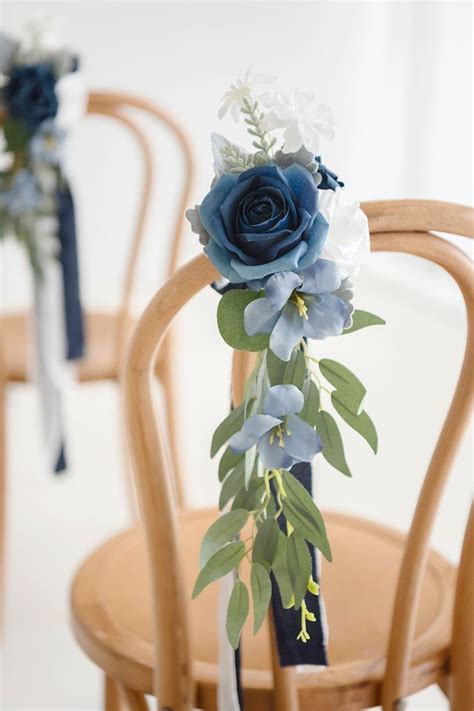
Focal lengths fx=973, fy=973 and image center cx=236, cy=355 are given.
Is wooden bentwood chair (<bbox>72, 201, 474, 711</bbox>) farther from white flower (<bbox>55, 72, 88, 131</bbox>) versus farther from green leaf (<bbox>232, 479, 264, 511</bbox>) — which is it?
white flower (<bbox>55, 72, 88, 131</bbox>)

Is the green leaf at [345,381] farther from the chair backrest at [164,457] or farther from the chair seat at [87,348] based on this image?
the chair seat at [87,348]

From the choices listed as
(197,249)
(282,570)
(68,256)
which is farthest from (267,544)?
(197,249)

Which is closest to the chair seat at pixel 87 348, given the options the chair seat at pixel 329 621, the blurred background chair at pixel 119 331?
the blurred background chair at pixel 119 331

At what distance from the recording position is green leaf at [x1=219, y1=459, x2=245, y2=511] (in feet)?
2.74

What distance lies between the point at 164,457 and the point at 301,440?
0.17 m

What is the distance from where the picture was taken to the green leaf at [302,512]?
82 centimetres

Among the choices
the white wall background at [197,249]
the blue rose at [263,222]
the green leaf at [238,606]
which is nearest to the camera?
the blue rose at [263,222]

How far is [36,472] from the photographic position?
2623 mm

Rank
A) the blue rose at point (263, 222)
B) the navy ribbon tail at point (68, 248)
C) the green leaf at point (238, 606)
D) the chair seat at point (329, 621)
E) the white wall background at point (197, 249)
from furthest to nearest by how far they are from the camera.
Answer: the white wall background at point (197, 249) → the navy ribbon tail at point (68, 248) → the chair seat at point (329, 621) → the green leaf at point (238, 606) → the blue rose at point (263, 222)

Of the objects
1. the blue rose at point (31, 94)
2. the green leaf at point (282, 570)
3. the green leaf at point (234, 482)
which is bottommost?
the green leaf at point (282, 570)

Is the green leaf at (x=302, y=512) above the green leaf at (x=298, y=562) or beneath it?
above

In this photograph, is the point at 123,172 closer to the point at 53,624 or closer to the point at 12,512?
the point at 12,512

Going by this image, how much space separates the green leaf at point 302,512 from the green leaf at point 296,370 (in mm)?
Result: 87

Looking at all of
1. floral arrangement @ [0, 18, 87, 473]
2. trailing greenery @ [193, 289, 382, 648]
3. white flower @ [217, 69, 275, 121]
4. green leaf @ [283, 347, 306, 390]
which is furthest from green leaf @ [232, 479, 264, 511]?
floral arrangement @ [0, 18, 87, 473]
